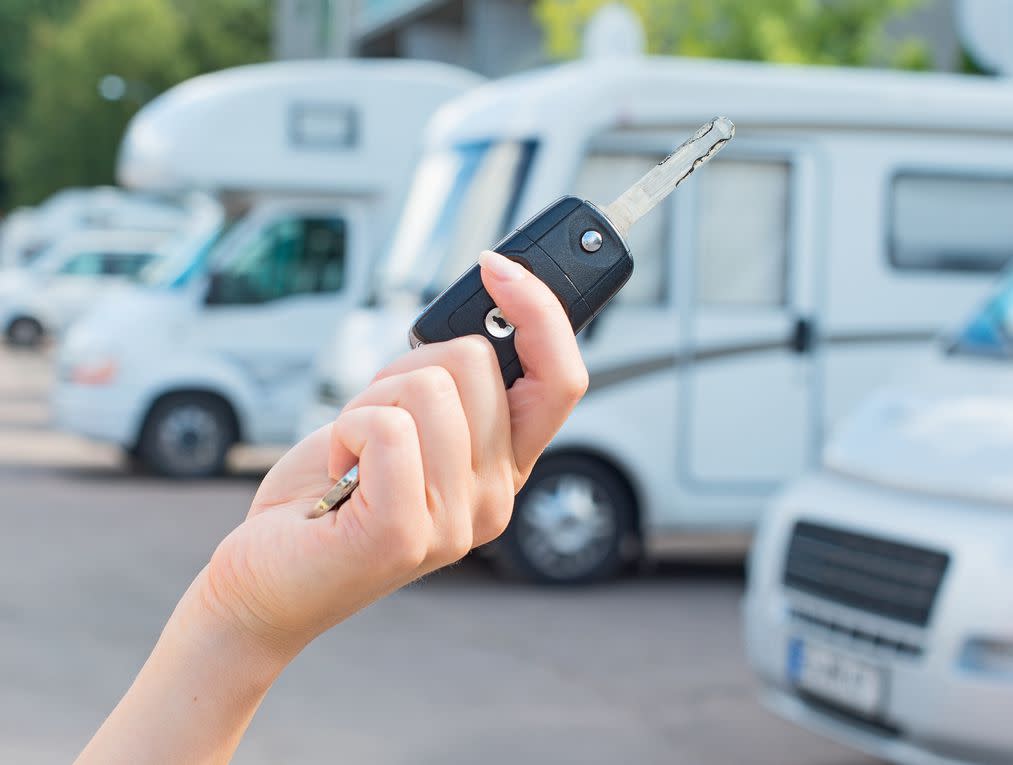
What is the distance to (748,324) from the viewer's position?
8.23 m

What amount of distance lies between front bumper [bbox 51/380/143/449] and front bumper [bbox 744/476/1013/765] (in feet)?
25.0

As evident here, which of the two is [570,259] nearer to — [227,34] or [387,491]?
[387,491]

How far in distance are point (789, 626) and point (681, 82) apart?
3.87 meters

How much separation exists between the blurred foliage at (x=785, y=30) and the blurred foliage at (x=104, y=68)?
4536cm

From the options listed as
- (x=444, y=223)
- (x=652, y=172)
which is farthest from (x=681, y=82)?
(x=652, y=172)

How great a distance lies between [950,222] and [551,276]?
300 inches

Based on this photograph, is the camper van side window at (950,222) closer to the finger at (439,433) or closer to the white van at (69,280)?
the finger at (439,433)

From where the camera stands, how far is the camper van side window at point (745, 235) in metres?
8.27

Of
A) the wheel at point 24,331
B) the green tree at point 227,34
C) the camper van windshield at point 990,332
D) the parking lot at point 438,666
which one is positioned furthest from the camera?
the green tree at point 227,34

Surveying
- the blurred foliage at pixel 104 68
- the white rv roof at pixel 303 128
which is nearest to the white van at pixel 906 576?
the white rv roof at pixel 303 128

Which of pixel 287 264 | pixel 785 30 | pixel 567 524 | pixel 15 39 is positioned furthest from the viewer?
pixel 15 39

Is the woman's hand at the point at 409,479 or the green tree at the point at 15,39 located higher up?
the green tree at the point at 15,39

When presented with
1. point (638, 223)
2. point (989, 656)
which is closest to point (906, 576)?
point (989, 656)

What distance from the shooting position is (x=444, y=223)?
838 cm
